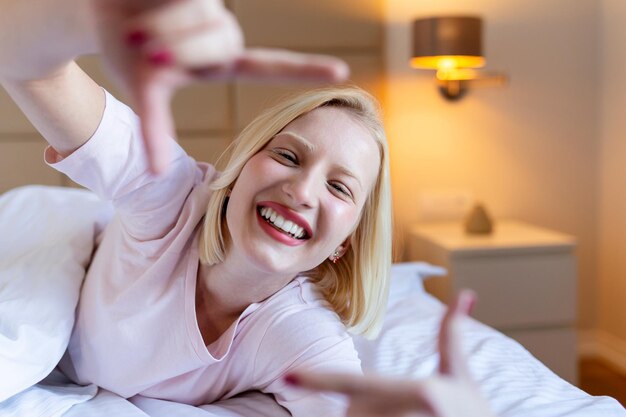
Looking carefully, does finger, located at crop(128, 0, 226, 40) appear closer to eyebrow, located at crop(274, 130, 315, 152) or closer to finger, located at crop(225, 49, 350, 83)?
finger, located at crop(225, 49, 350, 83)

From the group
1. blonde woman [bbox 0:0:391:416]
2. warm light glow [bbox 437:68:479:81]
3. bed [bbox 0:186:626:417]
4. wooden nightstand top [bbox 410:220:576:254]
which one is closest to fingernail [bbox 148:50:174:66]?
blonde woman [bbox 0:0:391:416]

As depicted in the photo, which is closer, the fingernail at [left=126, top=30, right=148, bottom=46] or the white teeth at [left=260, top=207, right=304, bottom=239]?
the fingernail at [left=126, top=30, right=148, bottom=46]

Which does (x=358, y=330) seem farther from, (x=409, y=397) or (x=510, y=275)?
(x=510, y=275)

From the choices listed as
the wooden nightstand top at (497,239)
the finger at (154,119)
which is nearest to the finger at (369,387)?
the finger at (154,119)

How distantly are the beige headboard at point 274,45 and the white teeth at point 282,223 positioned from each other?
171 centimetres

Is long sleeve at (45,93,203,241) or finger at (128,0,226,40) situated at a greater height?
finger at (128,0,226,40)

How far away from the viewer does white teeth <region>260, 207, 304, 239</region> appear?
41.6 inches

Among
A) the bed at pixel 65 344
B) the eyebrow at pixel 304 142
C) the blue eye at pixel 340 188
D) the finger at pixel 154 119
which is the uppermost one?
the finger at pixel 154 119

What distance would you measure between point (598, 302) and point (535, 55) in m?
1.10

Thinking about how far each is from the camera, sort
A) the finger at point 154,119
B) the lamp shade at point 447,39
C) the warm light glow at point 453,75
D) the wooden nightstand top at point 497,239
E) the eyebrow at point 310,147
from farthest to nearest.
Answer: the warm light glow at point 453,75 → the lamp shade at point 447,39 → the wooden nightstand top at point 497,239 → the eyebrow at point 310,147 → the finger at point 154,119

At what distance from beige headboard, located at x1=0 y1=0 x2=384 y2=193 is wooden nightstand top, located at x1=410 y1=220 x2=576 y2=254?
61 centimetres

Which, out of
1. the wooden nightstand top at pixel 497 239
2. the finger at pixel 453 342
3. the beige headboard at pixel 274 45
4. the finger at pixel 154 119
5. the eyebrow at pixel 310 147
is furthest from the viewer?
the beige headboard at pixel 274 45

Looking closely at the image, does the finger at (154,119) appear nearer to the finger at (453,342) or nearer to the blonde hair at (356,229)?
the finger at (453,342)

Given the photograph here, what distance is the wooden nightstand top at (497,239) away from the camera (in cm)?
254
